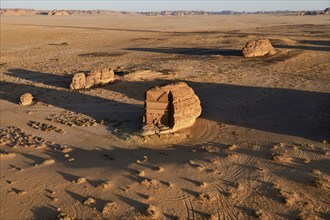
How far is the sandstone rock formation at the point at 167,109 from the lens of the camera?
42.3 ft

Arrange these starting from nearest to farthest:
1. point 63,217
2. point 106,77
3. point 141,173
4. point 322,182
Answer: point 63,217, point 322,182, point 141,173, point 106,77

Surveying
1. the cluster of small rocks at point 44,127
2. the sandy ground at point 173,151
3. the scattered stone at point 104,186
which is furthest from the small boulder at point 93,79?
the scattered stone at point 104,186

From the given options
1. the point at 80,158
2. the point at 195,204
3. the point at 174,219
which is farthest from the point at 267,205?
the point at 80,158

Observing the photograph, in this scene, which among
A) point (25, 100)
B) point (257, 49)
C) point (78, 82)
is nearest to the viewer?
point (25, 100)

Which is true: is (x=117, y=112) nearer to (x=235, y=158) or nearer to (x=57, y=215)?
(x=235, y=158)

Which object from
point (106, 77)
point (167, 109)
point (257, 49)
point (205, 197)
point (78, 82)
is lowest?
point (205, 197)

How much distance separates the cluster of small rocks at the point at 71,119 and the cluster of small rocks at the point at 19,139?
63.0 inches

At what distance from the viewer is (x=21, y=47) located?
40.1m

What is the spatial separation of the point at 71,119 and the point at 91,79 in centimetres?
561

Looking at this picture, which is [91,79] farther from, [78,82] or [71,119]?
[71,119]

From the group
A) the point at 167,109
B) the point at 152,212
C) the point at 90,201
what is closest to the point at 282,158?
the point at 167,109

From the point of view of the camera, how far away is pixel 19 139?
13.1 m

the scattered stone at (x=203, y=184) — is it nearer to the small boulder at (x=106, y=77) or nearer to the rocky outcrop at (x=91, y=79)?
the rocky outcrop at (x=91, y=79)

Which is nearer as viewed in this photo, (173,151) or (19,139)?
(173,151)
